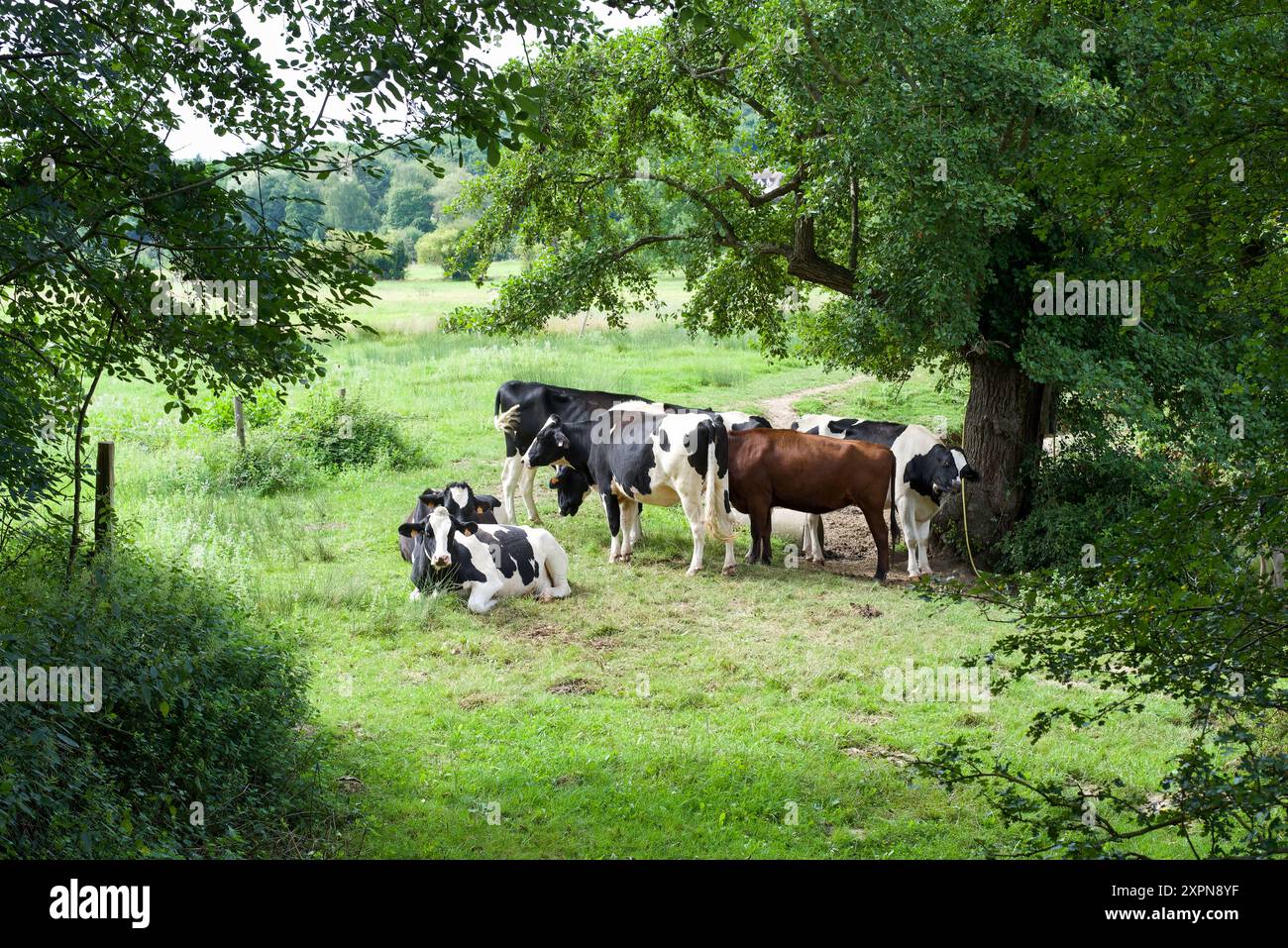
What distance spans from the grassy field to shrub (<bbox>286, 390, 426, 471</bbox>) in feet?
2.48

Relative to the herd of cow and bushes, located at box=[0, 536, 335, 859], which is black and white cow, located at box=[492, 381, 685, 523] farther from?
bushes, located at box=[0, 536, 335, 859]

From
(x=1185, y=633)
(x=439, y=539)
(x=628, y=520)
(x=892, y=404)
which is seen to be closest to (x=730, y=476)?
(x=628, y=520)

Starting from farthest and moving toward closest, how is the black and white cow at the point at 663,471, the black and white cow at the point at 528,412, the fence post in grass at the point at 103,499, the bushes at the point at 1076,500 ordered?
the black and white cow at the point at 528,412 → the black and white cow at the point at 663,471 → the bushes at the point at 1076,500 → the fence post in grass at the point at 103,499

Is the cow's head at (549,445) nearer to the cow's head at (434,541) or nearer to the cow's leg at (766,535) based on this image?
the cow's leg at (766,535)

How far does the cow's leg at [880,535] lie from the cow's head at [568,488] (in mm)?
4111

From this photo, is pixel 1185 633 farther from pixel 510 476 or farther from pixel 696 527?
pixel 510 476

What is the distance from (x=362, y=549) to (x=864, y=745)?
7925mm

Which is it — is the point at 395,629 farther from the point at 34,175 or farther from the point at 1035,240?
the point at 1035,240

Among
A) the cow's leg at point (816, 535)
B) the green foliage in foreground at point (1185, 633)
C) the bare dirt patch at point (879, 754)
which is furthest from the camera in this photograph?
the cow's leg at point (816, 535)

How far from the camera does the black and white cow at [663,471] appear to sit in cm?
1559

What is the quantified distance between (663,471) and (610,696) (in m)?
5.52

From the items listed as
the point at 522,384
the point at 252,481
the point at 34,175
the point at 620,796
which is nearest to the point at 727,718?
the point at 620,796

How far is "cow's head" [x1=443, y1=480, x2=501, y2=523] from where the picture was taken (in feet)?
47.1

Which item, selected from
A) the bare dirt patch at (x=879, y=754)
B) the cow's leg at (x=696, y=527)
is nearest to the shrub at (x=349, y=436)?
the cow's leg at (x=696, y=527)
